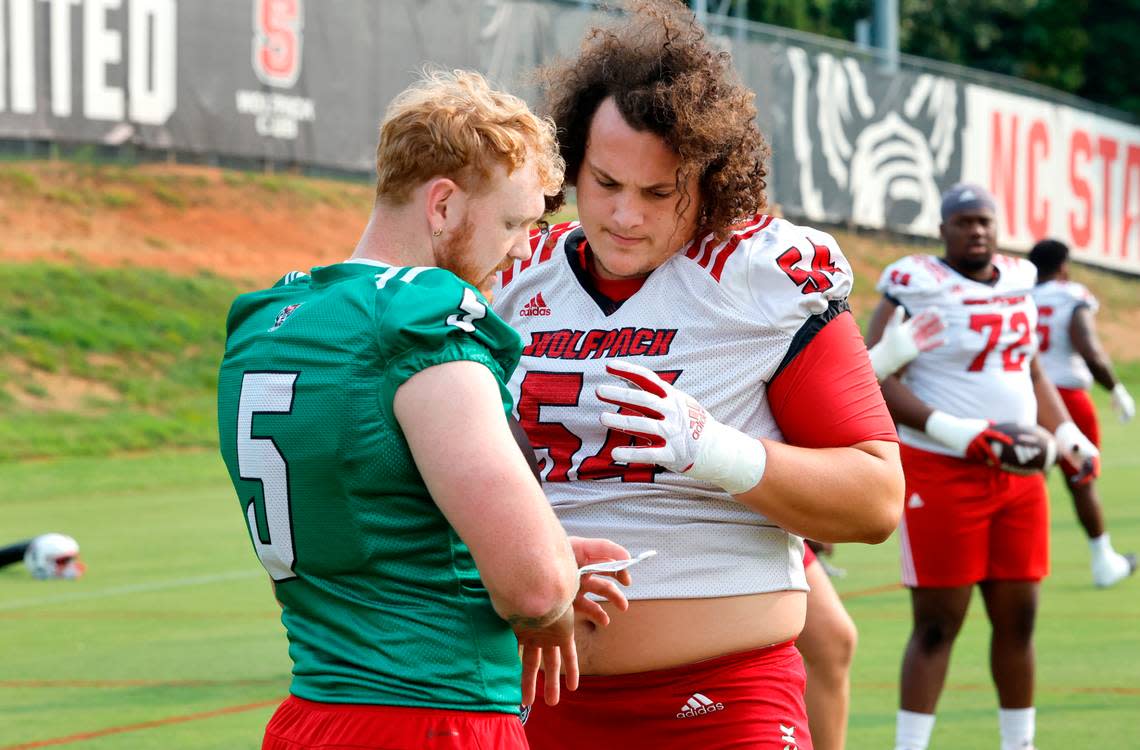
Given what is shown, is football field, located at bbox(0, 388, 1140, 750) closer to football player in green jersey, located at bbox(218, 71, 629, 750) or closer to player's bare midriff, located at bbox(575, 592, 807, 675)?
player's bare midriff, located at bbox(575, 592, 807, 675)

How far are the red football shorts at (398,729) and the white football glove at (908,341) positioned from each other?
12.9 feet

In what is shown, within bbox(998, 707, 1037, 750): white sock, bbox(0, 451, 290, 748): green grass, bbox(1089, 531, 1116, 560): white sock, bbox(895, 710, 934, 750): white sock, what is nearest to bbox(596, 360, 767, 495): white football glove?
bbox(895, 710, 934, 750): white sock

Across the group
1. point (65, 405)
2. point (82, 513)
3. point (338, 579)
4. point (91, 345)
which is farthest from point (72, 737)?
point (91, 345)

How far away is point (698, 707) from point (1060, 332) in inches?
363

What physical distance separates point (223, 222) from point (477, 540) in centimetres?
2271

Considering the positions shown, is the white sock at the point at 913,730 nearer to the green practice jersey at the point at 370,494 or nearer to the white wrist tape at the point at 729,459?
the white wrist tape at the point at 729,459

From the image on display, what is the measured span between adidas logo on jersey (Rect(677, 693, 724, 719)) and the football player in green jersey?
505 millimetres

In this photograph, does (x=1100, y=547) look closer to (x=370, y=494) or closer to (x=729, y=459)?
(x=729, y=459)

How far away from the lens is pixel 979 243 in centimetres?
655

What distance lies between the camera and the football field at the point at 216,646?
674 centimetres

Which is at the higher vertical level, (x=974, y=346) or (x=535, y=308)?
Answer: (x=535, y=308)

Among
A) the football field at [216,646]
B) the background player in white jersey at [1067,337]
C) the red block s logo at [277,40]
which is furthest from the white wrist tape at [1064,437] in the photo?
the red block s logo at [277,40]

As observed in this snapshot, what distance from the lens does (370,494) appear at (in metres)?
2.48

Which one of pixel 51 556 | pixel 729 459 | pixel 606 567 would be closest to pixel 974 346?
pixel 729 459
